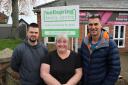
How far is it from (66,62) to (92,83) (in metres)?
0.48

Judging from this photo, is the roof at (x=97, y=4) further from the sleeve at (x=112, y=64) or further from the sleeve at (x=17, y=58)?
the sleeve at (x=112, y=64)

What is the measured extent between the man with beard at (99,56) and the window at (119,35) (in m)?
17.3

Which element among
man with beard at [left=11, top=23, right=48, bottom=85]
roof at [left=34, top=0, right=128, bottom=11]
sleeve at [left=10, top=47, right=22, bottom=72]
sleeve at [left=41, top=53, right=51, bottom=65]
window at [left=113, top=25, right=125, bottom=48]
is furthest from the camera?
window at [left=113, top=25, right=125, bottom=48]

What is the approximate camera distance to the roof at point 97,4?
20797mm

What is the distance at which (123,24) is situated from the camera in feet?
71.1

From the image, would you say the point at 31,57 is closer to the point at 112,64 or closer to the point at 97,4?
the point at 112,64

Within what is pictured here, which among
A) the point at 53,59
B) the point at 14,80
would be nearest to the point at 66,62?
the point at 53,59

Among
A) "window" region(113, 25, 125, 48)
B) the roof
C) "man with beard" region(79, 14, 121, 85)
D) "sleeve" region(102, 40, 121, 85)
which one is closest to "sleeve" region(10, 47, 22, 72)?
"man with beard" region(79, 14, 121, 85)

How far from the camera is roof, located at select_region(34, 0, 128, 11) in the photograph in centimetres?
2080

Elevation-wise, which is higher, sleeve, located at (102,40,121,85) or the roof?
the roof

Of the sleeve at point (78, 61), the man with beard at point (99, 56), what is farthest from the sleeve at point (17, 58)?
the man with beard at point (99, 56)

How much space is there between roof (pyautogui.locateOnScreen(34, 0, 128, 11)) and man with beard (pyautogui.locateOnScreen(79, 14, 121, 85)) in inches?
638

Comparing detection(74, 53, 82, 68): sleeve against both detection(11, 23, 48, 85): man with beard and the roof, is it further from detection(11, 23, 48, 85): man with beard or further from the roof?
the roof

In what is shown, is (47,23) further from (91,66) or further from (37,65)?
(91,66)
